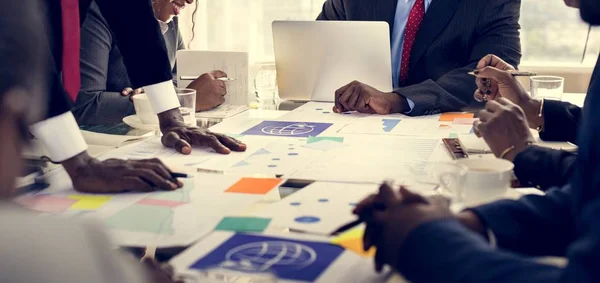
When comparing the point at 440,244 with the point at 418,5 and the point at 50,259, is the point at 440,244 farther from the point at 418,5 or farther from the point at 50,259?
the point at 418,5

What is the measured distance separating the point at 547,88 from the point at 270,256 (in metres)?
1.41

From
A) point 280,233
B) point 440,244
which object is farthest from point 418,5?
point 440,244

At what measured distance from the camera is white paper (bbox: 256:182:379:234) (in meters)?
1.29

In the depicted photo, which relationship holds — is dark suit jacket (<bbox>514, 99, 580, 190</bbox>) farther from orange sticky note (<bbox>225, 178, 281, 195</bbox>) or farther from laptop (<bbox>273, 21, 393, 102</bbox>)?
laptop (<bbox>273, 21, 393, 102</bbox>)

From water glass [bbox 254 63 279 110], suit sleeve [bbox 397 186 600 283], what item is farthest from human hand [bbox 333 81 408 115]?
suit sleeve [bbox 397 186 600 283]

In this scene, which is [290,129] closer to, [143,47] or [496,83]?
[143,47]

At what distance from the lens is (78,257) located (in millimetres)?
609

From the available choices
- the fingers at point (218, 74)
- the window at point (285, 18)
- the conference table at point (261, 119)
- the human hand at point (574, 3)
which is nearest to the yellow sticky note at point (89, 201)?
the conference table at point (261, 119)

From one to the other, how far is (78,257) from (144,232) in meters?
0.66

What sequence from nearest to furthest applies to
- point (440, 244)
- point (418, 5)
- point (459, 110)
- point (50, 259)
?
point (50, 259) → point (440, 244) → point (459, 110) → point (418, 5)

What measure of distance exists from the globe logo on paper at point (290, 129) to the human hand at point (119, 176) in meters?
0.55

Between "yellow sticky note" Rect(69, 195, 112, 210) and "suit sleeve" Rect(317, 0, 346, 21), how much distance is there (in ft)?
5.58

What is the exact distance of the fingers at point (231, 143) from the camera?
182 centimetres

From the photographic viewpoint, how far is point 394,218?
1080mm
